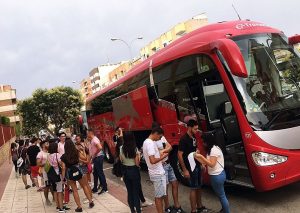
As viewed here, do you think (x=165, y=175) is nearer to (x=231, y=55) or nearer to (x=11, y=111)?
(x=231, y=55)

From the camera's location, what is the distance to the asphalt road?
7438 mm

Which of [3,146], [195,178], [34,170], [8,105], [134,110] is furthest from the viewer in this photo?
[8,105]

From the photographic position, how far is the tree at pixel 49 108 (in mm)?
54938

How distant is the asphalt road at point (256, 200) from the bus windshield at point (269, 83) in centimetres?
144

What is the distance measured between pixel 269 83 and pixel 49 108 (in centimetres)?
5063

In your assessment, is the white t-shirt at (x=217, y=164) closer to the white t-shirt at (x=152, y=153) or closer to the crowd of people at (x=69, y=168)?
the white t-shirt at (x=152, y=153)

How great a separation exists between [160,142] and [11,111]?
4097 inches

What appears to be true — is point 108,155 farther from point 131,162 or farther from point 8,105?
point 8,105

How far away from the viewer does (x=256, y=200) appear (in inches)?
319

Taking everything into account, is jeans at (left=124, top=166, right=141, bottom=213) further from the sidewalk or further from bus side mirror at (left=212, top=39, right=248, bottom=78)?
bus side mirror at (left=212, top=39, right=248, bottom=78)

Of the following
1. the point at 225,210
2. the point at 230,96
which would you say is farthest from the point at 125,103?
the point at 225,210

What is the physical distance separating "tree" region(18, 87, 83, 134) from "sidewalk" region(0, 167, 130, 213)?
40.9m

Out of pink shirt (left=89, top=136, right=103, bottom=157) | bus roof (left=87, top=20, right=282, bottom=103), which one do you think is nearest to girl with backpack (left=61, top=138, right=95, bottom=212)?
pink shirt (left=89, top=136, right=103, bottom=157)

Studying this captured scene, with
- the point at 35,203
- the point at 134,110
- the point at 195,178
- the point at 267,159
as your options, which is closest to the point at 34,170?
the point at 35,203
